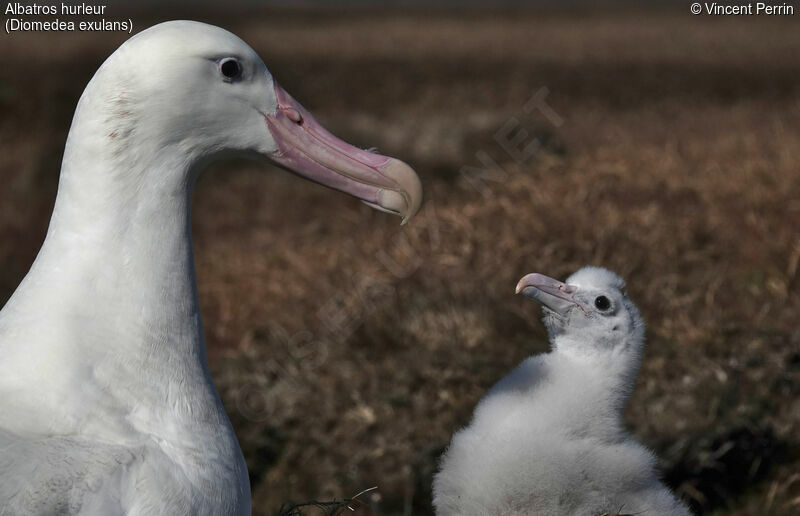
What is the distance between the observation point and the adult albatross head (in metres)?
2.06

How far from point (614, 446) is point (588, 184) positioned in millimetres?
2991

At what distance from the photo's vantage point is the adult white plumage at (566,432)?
9.01 ft

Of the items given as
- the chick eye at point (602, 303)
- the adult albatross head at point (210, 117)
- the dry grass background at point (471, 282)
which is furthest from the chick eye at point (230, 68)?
the dry grass background at point (471, 282)

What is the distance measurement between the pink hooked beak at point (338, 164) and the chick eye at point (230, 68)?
10 cm

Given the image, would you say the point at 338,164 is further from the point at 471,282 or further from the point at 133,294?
the point at 471,282

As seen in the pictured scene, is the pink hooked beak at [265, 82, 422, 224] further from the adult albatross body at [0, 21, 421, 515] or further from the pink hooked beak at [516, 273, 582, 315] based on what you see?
the pink hooked beak at [516, 273, 582, 315]

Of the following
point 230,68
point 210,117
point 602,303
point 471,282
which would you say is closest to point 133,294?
point 210,117

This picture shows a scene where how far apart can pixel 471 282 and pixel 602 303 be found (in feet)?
5.69

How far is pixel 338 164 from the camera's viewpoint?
2.26 meters

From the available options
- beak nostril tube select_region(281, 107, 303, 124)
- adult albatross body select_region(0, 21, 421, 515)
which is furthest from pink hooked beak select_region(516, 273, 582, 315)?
adult albatross body select_region(0, 21, 421, 515)

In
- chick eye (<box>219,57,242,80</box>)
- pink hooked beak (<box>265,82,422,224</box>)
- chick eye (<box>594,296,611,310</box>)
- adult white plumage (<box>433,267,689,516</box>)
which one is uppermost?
chick eye (<box>219,57,242,80</box>)

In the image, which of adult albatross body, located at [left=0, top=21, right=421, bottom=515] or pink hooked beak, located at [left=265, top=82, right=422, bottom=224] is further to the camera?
pink hooked beak, located at [left=265, top=82, right=422, bottom=224]

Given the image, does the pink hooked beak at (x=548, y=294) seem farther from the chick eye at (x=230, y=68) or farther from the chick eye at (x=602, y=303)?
the chick eye at (x=230, y=68)

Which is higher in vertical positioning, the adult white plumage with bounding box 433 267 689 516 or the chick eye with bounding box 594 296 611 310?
the chick eye with bounding box 594 296 611 310
